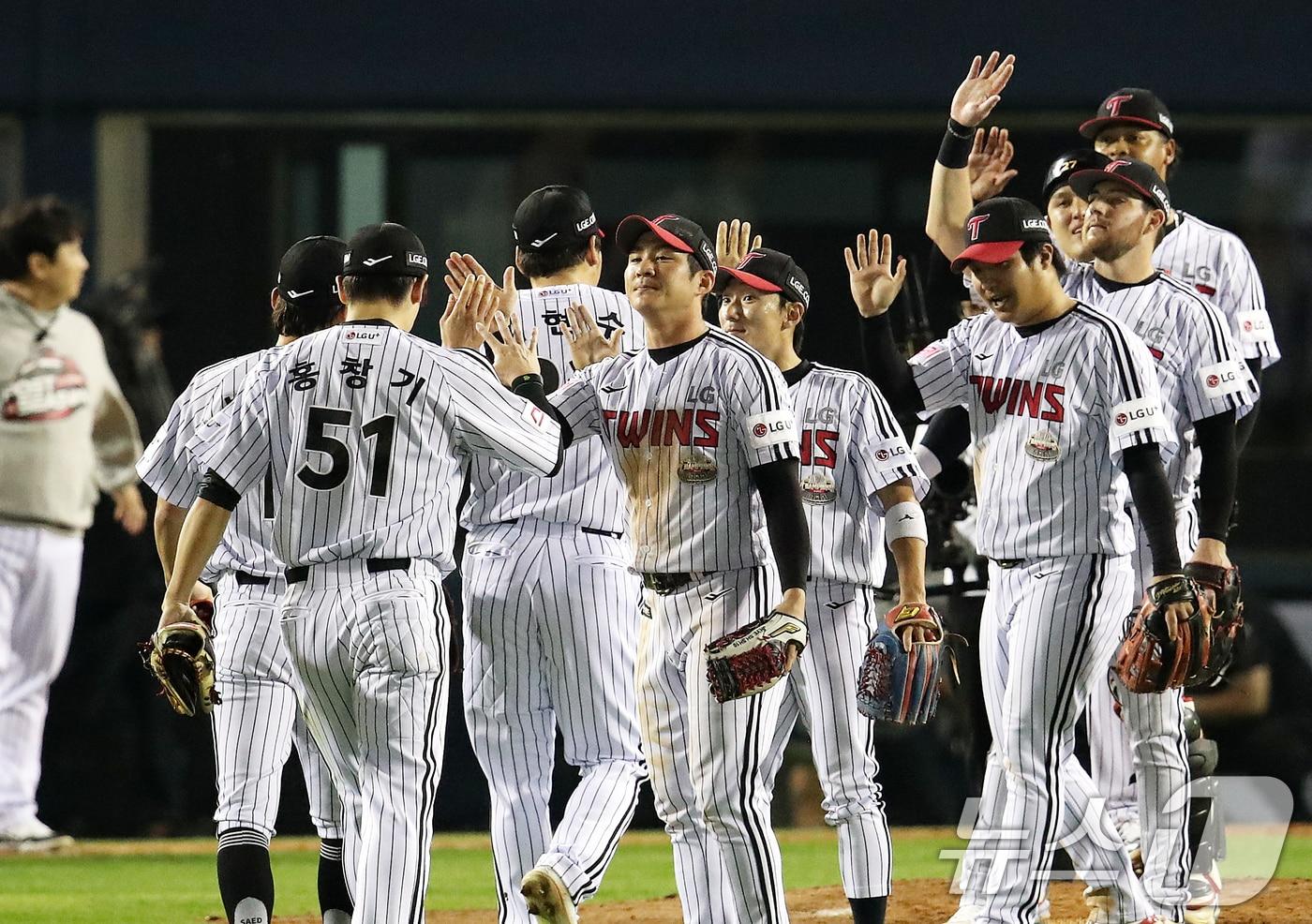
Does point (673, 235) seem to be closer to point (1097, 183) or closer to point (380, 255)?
point (380, 255)

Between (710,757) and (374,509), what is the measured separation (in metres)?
0.82

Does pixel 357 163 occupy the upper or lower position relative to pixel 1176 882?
upper

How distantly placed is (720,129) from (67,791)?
4.09m

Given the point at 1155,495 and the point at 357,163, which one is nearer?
the point at 1155,495

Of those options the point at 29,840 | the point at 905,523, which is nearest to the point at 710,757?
the point at 905,523

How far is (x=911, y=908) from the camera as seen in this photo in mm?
5602

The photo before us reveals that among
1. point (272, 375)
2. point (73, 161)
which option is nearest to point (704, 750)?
point (272, 375)

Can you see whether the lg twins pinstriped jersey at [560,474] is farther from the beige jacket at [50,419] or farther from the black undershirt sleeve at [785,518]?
the beige jacket at [50,419]

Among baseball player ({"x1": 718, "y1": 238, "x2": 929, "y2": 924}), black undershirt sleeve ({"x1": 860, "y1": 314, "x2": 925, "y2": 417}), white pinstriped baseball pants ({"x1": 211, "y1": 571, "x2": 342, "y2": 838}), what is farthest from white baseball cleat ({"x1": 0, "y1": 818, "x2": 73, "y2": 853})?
black undershirt sleeve ({"x1": 860, "y1": 314, "x2": 925, "y2": 417})

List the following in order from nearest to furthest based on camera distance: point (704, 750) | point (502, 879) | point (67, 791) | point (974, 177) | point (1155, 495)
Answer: point (704, 750) → point (1155, 495) → point (502, 879) → point (974, 177) → point (67, 791)

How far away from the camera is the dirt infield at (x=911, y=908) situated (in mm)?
5352

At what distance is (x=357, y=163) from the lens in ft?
29.1

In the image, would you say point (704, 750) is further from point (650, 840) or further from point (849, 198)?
point (849, 198)

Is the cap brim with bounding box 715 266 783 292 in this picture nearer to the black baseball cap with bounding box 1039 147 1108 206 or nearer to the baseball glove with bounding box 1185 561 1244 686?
the black baseball cap with bounding box 1039 147 1108 206
